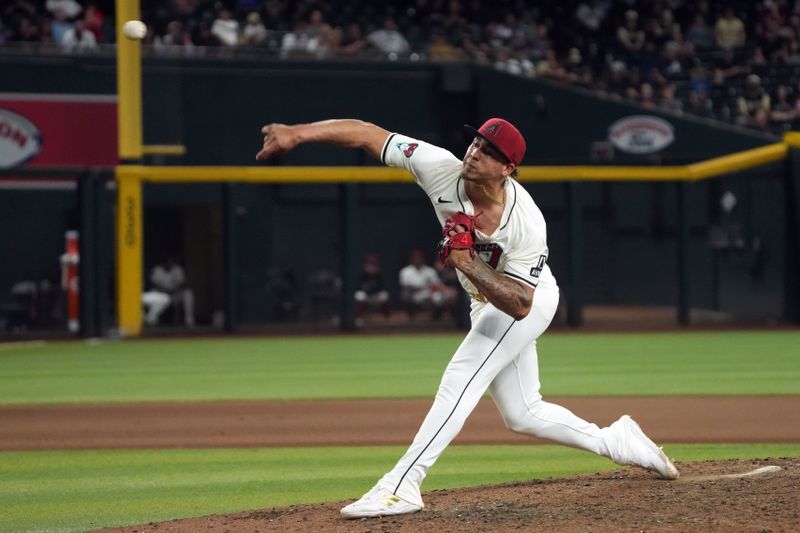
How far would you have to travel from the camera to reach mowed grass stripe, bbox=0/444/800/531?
5.98 metres

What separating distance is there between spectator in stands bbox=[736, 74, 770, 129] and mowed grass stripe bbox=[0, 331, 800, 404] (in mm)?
5697

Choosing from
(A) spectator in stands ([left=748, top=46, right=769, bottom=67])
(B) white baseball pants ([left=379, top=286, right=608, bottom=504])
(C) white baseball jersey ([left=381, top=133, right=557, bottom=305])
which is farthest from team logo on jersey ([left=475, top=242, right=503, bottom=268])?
(A) spectator in stands ([left=748, top=46, right=769, bottom=67])

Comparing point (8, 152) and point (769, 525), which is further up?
point (8, 152)

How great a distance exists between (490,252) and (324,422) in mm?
4125

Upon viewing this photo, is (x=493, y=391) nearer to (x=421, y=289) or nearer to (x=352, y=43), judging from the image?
(x=421, y=289)

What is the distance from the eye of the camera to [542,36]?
23.6m

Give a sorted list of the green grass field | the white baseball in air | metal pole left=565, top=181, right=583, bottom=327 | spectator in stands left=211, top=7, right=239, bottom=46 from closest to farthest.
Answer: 1. the green grass field
2. the white baseball in air
3. metal pole left=565, top=181, right=583, bottom=327
4. spectator in stands left=211, top=7, right=239, bottom=46

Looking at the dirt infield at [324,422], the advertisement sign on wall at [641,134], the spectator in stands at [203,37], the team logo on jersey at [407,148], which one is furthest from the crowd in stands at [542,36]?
the team logo on jersey at [407,148]

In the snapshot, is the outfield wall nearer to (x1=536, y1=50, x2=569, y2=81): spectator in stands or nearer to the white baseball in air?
(x1=536, y1=50, x2=569, y2=81): spectator in stands

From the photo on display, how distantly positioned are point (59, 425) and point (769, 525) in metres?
5.75

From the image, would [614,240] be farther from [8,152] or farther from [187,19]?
[8,152]

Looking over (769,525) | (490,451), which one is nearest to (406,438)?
(490,451)

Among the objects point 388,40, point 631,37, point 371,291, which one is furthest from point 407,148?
point 631,37

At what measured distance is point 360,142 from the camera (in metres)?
5.36
